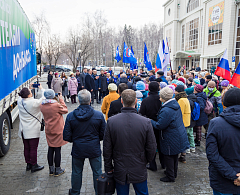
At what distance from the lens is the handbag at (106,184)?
261 centimetres

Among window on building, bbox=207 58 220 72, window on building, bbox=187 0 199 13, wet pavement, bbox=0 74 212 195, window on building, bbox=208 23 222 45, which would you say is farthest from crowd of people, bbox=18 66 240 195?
window on building, bbox=187 0 199 13

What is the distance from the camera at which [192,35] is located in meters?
31.2

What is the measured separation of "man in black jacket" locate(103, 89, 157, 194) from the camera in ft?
8.69

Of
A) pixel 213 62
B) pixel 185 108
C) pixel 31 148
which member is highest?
pixel 213 62

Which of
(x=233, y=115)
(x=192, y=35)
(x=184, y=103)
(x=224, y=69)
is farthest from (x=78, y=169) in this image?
(x=192, y=35)

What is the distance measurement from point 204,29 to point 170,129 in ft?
82.8

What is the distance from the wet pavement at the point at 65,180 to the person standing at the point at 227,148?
1.51 metres

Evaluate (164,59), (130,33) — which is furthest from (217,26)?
(130,33)

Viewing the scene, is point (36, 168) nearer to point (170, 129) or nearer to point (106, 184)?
point (106, 184)

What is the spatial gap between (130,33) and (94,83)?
211 feet

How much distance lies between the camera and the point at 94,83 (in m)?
11.7

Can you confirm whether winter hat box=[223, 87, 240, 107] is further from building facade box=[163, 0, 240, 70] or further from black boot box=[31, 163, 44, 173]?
building facade box=[163, 0, 240, 70]

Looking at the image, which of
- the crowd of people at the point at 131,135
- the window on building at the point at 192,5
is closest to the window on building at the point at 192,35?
the window on building at the point at 192,5

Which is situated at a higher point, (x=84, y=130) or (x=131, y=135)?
(x=131, y=135)
